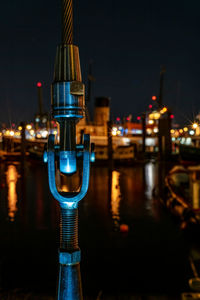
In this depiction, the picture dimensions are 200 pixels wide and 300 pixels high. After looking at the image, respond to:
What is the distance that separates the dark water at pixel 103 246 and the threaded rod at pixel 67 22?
9.10 m

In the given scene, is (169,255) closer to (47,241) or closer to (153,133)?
(47,241)

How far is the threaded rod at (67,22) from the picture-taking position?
285 cm

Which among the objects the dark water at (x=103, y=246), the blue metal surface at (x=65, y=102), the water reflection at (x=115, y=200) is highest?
the blue metal surface at (x=65, y=102)

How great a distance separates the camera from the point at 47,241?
13984 mm

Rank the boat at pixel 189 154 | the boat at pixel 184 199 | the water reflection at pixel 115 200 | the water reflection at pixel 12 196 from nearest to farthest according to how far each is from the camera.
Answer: the boat at pixel 184 199
the water reflection at pixel 115 200
the water reflection at pixel 12 196
the boat at pixel 189 154

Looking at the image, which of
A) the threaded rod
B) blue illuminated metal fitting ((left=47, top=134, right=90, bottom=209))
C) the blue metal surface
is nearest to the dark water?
blue illuminated metal fitting ((left=47, top=134, right=90, bottom=209))

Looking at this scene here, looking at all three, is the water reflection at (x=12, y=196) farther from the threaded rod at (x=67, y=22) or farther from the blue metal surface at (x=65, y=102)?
the threaded rod at (x=67, y=22)

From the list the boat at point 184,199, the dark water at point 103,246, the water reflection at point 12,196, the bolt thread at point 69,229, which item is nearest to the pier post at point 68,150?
the bolt thread at point 69,229

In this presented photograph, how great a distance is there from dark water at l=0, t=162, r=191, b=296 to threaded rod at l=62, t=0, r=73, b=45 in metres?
9.10

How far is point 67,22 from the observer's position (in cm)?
285

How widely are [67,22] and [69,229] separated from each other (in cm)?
206

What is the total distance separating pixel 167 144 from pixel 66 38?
45.6 meters

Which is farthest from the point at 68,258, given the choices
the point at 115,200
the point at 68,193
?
the point at 115,200

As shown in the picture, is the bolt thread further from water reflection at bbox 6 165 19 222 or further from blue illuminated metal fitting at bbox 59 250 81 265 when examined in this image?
water reflection at bbox 6 165 19 222
